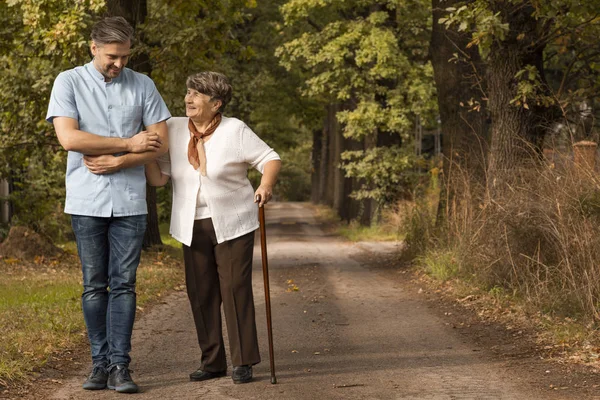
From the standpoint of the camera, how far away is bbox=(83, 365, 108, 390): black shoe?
6.53 meters

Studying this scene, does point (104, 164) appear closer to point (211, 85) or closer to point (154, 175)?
point (154, 175)

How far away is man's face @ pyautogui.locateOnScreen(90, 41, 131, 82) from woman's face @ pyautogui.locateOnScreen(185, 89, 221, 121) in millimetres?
546

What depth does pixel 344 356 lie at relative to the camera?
26.1 ft

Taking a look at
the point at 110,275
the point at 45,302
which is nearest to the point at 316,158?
the point at 45,302

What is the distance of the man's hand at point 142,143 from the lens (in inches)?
253

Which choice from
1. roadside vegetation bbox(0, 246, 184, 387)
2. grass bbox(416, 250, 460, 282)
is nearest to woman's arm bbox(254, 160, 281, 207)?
roadside vegetation bbox(0, 246, 184, 387)

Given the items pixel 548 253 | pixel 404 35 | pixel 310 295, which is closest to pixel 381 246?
pixel 404 35

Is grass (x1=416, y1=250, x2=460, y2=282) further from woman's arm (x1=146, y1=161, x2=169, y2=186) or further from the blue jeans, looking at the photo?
the blue jeans

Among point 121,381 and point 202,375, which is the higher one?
point 121,381

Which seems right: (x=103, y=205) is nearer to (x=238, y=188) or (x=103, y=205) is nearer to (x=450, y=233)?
(x=238, y=188)

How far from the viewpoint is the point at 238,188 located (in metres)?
6.87

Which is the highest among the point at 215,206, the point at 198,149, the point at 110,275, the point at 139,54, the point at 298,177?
the point at 139,54

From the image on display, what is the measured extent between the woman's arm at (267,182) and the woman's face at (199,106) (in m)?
0.52

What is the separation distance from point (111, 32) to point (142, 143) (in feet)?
2.31
